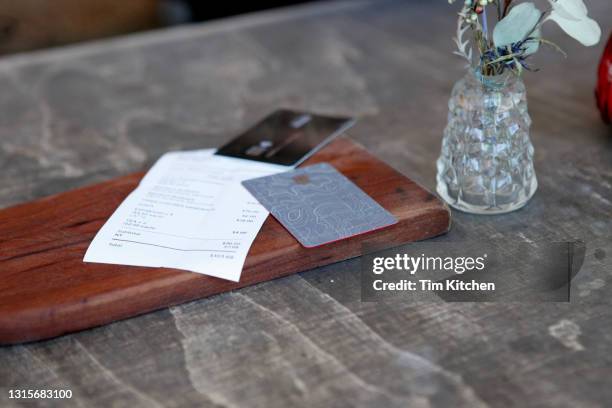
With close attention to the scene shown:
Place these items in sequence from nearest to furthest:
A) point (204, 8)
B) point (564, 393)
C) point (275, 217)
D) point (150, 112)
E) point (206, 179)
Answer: point (564, 393), point (275, 217), point (206, 179), point (150, 112), point (204, 8)

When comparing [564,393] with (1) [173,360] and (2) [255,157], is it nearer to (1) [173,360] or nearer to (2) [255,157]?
(1) [173,360]

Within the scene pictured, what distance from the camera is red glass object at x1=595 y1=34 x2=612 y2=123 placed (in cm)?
108

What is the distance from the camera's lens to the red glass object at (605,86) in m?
1.08

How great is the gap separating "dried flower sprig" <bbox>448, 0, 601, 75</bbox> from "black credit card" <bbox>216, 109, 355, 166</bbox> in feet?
1.07

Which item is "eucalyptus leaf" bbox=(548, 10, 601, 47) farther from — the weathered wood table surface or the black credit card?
the black credit card

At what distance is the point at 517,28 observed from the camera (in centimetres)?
80

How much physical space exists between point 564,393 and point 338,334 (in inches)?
8.9

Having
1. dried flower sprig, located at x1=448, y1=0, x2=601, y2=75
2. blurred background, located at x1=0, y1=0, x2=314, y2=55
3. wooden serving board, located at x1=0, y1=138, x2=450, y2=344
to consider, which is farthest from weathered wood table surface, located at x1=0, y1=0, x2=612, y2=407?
blurred background, located at x1=0, y1=0, x2=314, y2=55

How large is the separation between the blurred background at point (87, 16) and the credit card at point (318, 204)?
1926 mm

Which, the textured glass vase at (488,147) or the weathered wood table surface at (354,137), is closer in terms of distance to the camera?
the weathered wood table surface at (354,137)

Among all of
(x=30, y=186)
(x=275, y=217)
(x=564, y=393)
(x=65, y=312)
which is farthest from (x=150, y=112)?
(x=564, y=393)

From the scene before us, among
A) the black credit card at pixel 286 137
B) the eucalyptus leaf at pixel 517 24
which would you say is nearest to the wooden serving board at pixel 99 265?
the black credit card at pixel 286 137

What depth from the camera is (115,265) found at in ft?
2.73

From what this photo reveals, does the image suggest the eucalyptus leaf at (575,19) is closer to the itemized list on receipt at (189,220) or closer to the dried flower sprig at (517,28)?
the dried flower sprig at (517,28)
